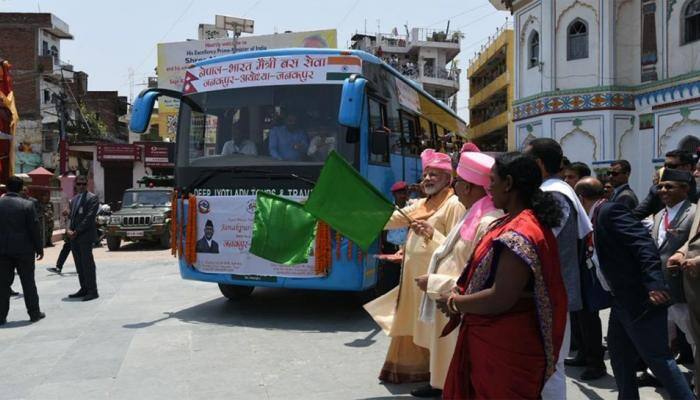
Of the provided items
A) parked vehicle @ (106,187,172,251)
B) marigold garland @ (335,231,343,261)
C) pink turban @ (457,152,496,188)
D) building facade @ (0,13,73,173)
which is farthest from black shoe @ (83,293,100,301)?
building facade @ (0,13,73,173)

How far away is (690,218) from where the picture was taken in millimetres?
4660

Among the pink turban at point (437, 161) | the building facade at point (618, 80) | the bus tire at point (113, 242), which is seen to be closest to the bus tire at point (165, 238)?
the bus tire at point (113, 242)

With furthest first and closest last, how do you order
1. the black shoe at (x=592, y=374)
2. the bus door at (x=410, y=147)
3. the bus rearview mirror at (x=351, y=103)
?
1. the bus door at (x=410, y=147)
2. the bus rearview mirror at (x=351, y=103)
3. the black shoe at (x=592, y=374)

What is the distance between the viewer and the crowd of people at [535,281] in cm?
270

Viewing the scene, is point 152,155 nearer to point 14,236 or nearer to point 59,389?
point 14,236

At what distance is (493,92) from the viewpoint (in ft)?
155

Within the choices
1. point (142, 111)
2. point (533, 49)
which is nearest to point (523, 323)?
→ point (142, 111)

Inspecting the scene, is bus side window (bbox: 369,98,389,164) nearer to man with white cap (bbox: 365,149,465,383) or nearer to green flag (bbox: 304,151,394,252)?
man with white cap (bbox: 365,149,465,383)

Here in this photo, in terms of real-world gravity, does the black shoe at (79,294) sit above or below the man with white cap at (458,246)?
below

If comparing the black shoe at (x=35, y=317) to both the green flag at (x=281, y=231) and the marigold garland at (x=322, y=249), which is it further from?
the marigold garland at (x=322, y=249)

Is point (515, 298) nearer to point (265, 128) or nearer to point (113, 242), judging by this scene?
point (265, 128)

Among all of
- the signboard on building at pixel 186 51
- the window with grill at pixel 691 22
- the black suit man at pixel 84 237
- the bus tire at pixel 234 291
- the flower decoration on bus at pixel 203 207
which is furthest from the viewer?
the signboard on building at pixel 186 51

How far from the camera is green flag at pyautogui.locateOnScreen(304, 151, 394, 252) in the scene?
473cm

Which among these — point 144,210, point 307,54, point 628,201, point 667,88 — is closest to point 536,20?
point 667,88
